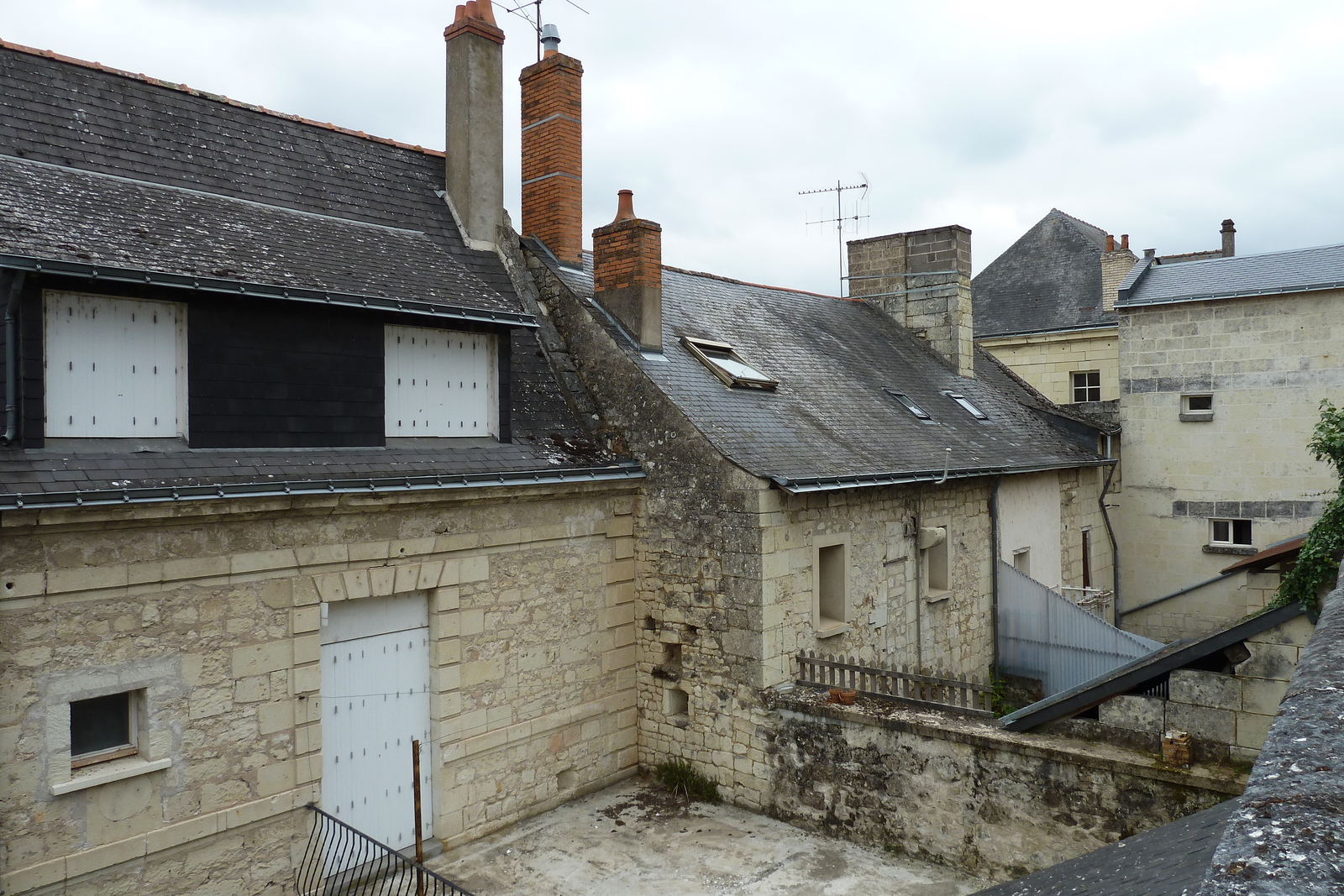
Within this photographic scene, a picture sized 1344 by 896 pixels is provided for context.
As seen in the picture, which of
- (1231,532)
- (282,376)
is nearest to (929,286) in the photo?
(1231,532)

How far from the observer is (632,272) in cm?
1107

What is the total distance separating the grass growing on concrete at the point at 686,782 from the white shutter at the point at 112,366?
5924 millimetres

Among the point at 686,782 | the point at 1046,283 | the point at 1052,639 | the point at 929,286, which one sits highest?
the point at 1046,283

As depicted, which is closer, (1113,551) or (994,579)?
(994,579)

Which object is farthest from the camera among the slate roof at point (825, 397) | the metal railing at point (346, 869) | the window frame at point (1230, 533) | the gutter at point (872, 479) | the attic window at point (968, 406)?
the window frame at point (1230, 533)

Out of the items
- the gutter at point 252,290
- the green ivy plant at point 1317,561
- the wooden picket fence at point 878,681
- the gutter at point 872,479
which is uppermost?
the gutter at point 252,290

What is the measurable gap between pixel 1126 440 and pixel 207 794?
52.7ft

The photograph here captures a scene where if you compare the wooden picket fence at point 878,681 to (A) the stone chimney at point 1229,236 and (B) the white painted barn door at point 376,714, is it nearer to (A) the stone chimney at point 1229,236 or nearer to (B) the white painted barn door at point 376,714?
(B) the white painted barn door at point 376,714

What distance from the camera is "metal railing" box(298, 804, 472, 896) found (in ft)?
24.5

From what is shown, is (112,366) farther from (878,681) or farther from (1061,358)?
(1061,358)

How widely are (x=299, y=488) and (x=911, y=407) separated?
9693 millimetres

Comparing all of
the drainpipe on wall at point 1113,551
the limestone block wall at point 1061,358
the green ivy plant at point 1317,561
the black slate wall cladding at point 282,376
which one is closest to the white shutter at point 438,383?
the black slate wall cladding at point 282,376

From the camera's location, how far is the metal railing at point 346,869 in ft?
24.5

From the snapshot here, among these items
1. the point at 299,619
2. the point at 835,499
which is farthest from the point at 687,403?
the point at 299,619
